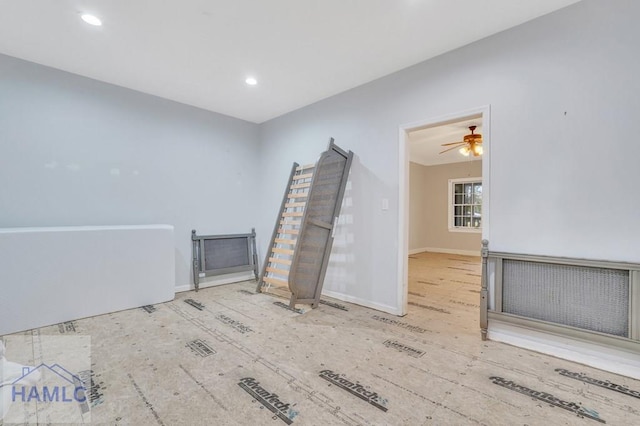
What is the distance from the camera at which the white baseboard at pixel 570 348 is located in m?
1.93

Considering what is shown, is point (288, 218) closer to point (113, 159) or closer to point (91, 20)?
point (113, 159)

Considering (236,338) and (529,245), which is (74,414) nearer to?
(236,338)

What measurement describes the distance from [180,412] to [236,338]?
94cm

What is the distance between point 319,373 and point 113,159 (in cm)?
346

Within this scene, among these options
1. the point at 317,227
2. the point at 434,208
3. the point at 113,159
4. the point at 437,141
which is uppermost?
the point at 437,141

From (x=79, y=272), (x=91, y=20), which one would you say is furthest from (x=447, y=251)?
(x=91, y=20)

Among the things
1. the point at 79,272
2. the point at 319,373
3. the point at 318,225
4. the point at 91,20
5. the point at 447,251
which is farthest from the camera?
the point at 447,251

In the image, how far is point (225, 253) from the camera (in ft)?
14.5

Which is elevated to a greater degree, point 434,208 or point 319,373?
point 434,208

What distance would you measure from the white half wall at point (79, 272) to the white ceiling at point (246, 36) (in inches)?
70.4

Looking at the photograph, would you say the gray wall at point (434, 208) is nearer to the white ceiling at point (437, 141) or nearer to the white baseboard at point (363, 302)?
the white ceiling at point (437, 141)

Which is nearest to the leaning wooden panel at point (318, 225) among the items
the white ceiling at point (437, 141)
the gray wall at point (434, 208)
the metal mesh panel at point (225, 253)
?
the white ceiling at point (437, 141)

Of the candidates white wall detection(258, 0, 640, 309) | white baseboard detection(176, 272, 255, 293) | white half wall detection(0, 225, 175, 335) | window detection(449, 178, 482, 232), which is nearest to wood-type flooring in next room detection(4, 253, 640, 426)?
white half wall detection(0, 225, 175, 335)

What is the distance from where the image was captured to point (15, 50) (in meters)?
2.76
